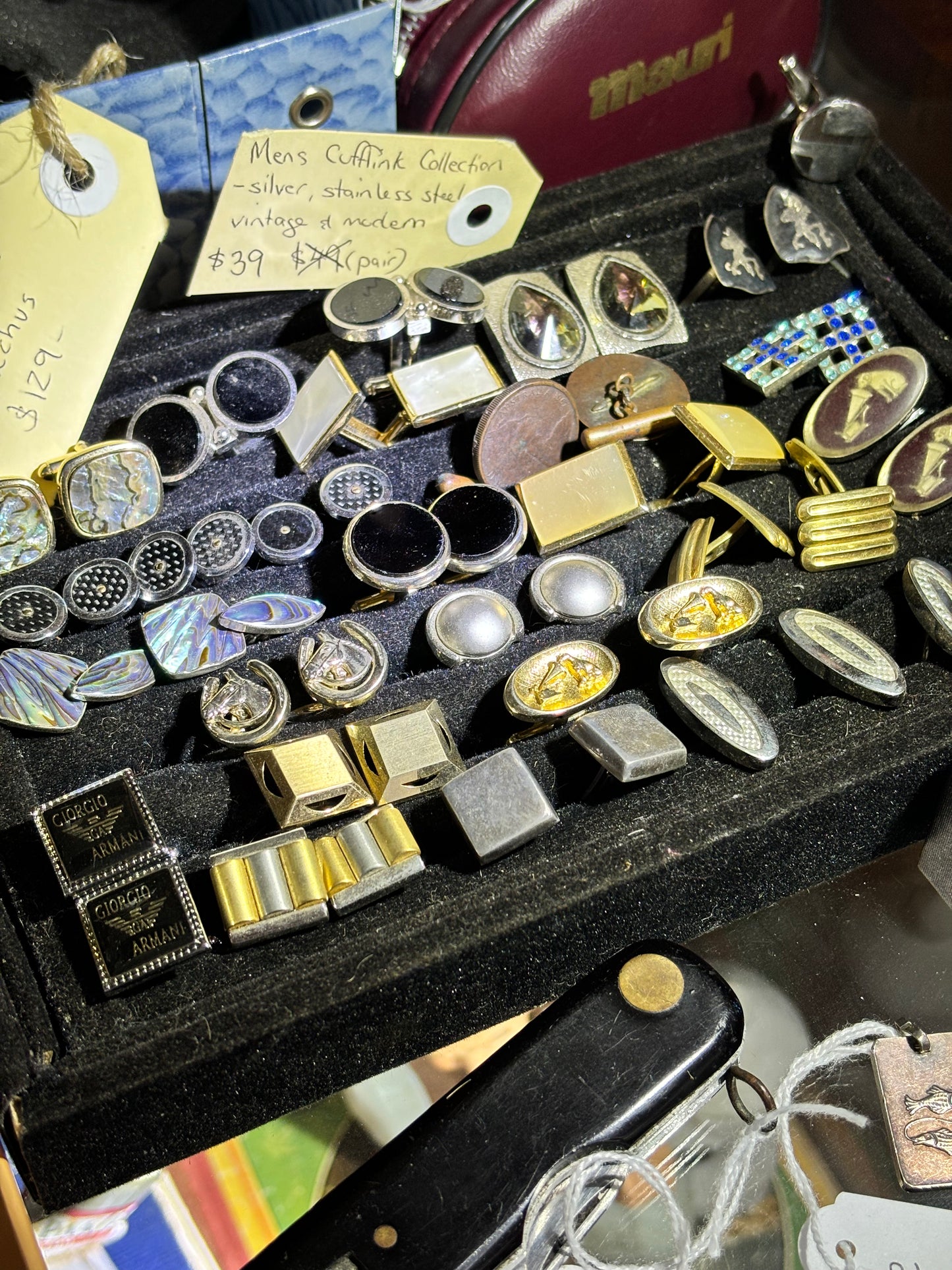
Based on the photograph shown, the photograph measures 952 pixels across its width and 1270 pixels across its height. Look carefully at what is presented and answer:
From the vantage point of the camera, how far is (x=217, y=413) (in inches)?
57.7

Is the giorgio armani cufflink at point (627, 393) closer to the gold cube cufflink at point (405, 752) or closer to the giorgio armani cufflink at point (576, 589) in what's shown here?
the giorgio armani cufflink at point (576, 589)

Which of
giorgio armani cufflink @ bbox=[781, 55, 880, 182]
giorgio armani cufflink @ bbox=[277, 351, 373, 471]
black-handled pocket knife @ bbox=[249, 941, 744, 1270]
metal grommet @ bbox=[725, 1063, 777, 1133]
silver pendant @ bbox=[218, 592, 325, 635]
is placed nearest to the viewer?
black-handled pocket knife @ bbox=[249, 941, 744, 1270]

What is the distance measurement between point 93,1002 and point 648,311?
1.16m

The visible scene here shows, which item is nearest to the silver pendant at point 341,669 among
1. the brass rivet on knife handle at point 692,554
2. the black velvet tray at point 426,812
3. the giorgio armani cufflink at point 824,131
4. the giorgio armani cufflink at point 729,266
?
the black velvet tray at point 426,812

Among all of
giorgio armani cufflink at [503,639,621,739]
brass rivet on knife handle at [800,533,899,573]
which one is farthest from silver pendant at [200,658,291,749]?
brass rivet on knife handle at [800,533,899,573]

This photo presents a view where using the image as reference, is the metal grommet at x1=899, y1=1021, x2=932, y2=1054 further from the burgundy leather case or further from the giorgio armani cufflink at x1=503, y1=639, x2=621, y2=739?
the burgundy leather case

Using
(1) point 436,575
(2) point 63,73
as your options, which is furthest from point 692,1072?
(2) point 63,73

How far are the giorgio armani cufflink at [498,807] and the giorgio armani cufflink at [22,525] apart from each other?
62cm

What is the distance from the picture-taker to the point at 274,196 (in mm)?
1450

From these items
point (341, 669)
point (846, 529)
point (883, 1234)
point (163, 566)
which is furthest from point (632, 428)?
point (883, 1234)

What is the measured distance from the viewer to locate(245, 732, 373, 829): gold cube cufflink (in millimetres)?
1132

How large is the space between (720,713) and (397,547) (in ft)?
1.43

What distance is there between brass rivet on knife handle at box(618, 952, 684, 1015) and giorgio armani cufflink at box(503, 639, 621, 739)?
11.4 inches

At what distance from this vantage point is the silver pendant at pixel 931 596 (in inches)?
50.3
